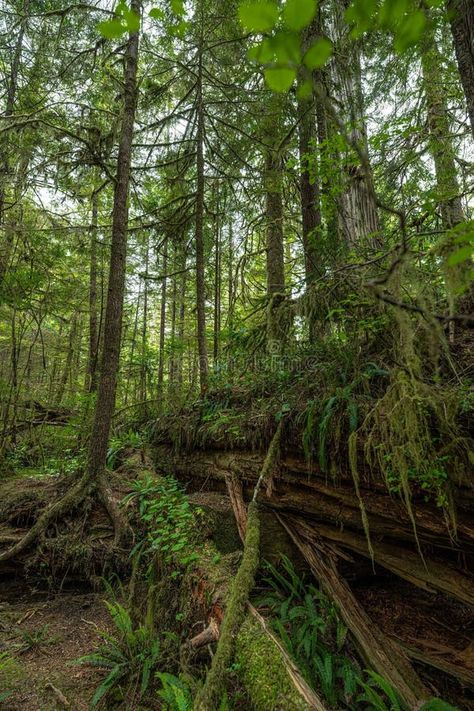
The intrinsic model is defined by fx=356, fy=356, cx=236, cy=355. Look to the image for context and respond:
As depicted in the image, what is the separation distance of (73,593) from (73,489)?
4.29ft

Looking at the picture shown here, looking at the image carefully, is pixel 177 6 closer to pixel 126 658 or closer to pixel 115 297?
pixel 115 297

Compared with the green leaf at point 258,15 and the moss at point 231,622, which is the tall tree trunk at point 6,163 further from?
the green leaf at point 258,15

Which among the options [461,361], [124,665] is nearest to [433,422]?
[461,361]

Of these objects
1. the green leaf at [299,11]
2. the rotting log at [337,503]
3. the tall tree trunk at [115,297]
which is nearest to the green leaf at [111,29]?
the green leaf at [299,11]

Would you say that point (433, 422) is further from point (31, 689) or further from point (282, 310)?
point (31, 689)

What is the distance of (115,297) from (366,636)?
5.17 metres

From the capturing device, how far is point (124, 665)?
3414 mm

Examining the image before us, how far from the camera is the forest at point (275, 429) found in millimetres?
2654

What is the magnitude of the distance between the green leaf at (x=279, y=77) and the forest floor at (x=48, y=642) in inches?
183

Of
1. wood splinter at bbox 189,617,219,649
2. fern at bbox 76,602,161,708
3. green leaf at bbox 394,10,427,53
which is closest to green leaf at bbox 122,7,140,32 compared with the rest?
green leaf at bbox 394,10,427,53

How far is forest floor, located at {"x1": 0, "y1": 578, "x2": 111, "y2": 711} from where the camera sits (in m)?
3.21

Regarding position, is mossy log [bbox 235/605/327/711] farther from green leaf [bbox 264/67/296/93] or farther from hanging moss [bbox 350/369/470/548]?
green leaf [bbox 264/67/296/93]

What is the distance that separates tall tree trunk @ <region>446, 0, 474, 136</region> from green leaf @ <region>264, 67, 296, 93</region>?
2.44m

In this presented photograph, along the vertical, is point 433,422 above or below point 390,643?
above
